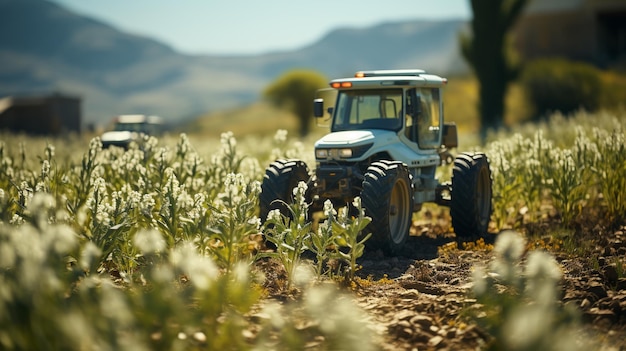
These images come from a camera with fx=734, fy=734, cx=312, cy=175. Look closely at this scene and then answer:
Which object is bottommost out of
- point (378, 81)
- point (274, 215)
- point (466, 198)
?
point (466, 198)

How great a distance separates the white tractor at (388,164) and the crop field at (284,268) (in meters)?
0.41

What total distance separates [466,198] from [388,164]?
1.48m

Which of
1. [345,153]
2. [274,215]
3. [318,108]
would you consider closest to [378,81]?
[318,108]

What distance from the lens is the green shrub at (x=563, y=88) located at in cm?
3312

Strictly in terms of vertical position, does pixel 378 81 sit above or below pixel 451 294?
above

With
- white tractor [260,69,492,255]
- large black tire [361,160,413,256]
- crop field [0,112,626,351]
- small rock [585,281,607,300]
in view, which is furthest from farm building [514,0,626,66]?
small rock [585,281,607,300]

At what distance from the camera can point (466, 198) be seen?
29.8 feet

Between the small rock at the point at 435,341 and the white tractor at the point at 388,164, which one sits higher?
the white tractor at the point at 388,164

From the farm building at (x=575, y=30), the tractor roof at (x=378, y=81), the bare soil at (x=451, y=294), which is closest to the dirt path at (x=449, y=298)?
the bare soil at (x=451, y=294)

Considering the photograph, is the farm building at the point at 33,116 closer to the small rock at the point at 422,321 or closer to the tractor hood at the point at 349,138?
the tractor hood at the point at 349,138

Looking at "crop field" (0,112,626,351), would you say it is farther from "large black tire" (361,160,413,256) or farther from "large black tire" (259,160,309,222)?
"large black tire" (259,160,309,222)

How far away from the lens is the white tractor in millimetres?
7992

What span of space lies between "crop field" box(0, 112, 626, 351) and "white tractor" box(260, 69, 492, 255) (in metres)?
0.41

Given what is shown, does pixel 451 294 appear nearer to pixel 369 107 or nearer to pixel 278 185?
pixel 278 185
